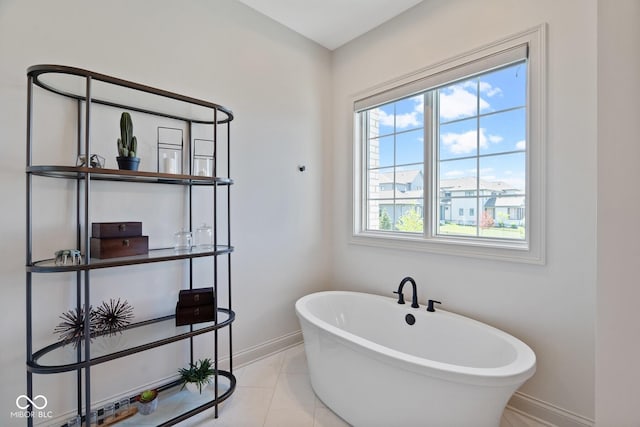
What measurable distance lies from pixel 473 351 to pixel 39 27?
2.99 m

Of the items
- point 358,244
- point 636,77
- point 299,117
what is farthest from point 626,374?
point 299,117

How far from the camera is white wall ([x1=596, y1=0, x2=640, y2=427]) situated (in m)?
0.83

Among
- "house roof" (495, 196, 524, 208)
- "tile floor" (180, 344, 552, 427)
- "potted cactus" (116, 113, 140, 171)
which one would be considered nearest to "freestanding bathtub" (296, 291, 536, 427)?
"tile floor" (180, 344, 552, 427)

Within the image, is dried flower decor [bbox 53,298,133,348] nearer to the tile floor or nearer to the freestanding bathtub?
the tile floor

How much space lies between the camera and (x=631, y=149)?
0.84m

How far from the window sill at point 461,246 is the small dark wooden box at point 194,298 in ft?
4.68

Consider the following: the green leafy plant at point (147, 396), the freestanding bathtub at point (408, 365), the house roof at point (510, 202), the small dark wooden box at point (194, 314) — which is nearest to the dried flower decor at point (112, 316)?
the small dark wooden box at point (194, 314)

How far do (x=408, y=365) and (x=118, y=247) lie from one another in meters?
1.56

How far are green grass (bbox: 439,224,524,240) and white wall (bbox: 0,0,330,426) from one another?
118 centimetres

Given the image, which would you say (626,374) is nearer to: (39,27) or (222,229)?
(222,229)

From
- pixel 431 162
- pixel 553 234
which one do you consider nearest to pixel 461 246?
pixel 553 234

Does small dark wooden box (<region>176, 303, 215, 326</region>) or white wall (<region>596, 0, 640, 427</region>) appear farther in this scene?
small dark wooden box (<region>176, 303, 215, 326</region>)

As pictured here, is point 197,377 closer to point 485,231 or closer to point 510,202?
point 485,231

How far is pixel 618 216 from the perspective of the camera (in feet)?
2.83
